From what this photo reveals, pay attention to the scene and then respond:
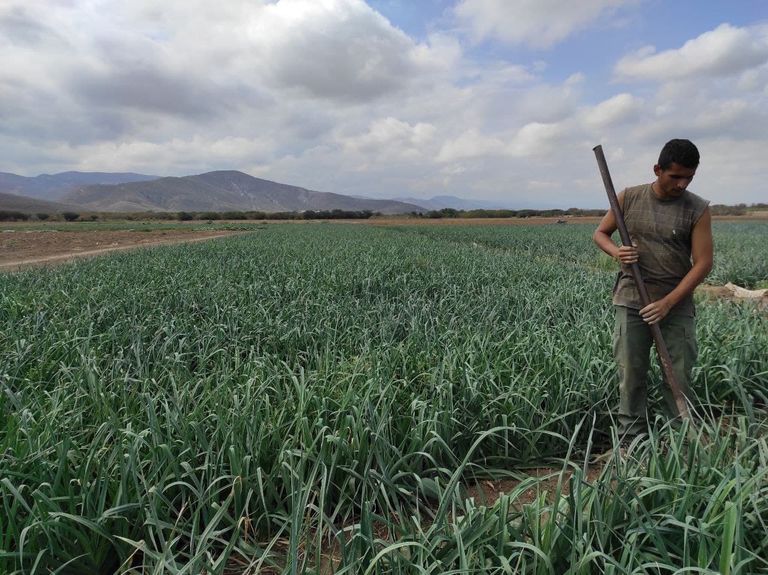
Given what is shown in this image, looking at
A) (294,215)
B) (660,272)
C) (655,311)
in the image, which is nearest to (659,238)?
(660,272)

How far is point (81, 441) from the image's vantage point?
106 inches

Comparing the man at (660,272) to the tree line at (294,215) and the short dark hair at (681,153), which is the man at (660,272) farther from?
the tree line at (294,215)

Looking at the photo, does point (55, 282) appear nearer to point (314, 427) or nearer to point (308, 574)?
point (314, 427)

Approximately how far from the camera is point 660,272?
10.3ft

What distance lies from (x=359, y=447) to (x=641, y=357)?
7.09 feet

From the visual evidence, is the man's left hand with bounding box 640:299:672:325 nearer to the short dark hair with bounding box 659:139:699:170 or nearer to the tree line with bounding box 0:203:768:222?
Answer: the short dark hair with bounding box 659:139:699:170

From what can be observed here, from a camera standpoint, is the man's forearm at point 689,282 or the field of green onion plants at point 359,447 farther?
the man's forearm at point 689,282

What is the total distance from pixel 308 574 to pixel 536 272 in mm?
8450

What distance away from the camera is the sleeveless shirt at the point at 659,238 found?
117 inches

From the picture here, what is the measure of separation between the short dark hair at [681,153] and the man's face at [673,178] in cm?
3

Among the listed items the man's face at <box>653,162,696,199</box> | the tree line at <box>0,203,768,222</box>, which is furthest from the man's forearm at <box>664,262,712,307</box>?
the tree line at <box>0,203,768,222</box>

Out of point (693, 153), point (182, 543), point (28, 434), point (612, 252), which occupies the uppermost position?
point (693, 153)

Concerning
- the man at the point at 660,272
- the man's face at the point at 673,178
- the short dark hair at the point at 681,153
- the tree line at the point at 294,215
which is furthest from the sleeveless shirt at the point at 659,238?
the tree line at the point at 294,215

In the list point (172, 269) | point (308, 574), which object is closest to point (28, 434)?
point (308, 574)
